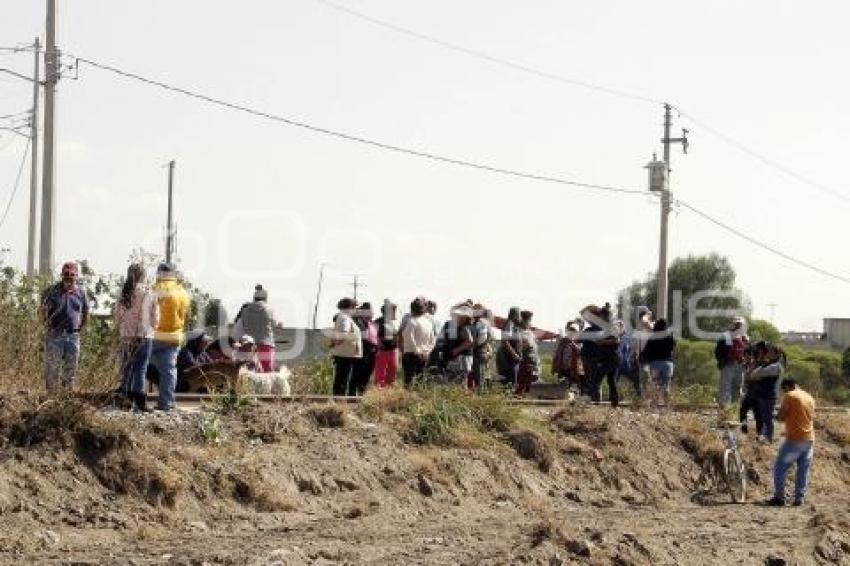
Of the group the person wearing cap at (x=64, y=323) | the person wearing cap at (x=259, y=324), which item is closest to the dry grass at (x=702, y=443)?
the person wearing cap at (x=259, y=324)

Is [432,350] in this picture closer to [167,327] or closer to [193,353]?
[193,353]

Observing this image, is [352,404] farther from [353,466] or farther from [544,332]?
[544,332]

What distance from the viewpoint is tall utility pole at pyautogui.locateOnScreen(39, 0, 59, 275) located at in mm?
24953

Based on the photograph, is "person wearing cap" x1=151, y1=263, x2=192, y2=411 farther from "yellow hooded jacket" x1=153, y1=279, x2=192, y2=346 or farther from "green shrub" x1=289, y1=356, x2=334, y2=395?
"green shrub" x1=289, y1=356, x2=334, y2=395

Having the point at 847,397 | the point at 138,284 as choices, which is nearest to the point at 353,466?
the point at 138,284

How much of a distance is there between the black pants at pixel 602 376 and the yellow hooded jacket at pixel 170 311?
29.0 feet

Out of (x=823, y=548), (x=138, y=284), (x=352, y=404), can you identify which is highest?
(x=138, y=284)

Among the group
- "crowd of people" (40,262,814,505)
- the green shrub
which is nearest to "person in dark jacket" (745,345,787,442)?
"crowd of people" (40,262,814,505)

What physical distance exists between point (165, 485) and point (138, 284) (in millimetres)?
2196

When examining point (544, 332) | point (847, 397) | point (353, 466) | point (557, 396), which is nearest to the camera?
point (353, 466)

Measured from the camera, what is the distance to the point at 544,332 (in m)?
29.5

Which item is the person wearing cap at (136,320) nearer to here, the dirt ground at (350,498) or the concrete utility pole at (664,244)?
the dirt ground at (350,498)

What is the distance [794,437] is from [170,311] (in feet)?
30.4

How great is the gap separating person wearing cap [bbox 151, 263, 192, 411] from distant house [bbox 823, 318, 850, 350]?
86608mm
